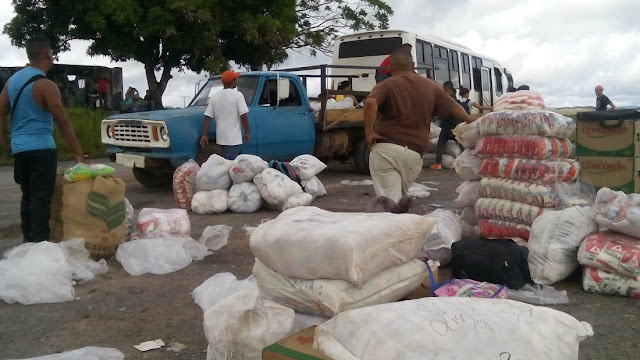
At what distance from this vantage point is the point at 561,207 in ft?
14.1

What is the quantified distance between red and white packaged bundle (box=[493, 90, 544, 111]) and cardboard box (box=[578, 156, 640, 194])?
5.65 feet

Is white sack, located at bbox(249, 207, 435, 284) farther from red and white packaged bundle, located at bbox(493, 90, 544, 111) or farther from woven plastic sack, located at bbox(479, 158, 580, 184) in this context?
red and white packaged bundle, located at bbox(493, 90, 544, 111)

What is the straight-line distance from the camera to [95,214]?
4438 mm

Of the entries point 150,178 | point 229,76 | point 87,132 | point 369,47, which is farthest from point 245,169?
point 87,132

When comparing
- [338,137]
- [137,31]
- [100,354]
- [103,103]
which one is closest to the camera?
[100,354]

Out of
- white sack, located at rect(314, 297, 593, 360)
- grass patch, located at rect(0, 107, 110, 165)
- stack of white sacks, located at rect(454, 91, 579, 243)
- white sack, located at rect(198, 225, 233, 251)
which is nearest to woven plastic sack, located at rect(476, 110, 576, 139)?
stack of white sacks, located at rect(454, 91, 579, 243)

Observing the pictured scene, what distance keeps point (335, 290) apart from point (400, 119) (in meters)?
2.76

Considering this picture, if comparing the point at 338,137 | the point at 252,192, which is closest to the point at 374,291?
the point at 252,192

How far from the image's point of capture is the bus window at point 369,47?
45.4 ft

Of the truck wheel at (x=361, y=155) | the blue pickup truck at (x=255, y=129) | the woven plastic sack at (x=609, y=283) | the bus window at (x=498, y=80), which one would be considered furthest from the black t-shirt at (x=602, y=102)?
the woven plastic sack at (x=609, y=283)

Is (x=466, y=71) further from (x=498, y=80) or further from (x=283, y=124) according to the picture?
(x=283, y=124)

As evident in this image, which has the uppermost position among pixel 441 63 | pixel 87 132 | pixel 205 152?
pixel 441 63

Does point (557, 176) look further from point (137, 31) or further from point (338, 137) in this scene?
point (137, 31)

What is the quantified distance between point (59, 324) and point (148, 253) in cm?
122
